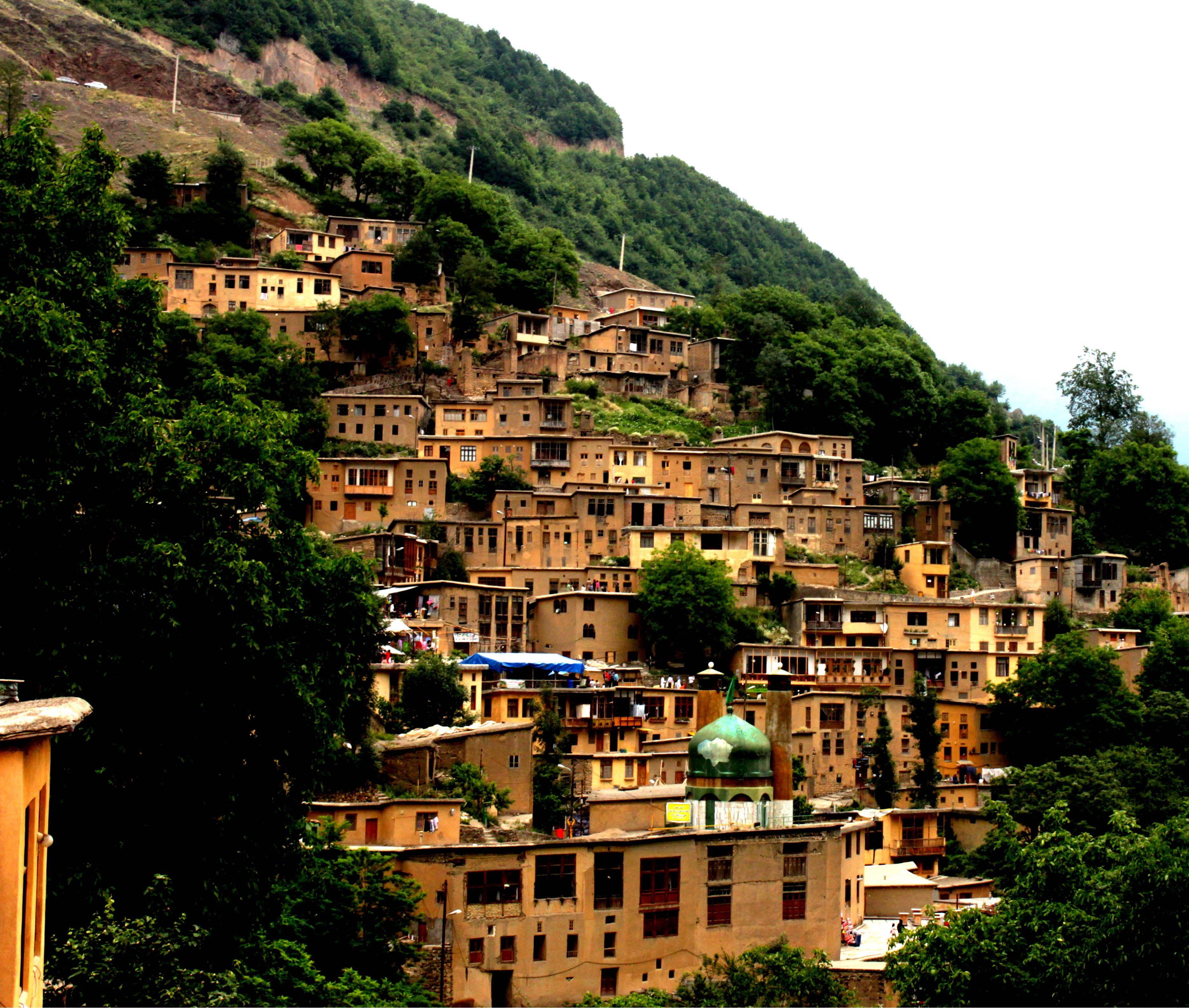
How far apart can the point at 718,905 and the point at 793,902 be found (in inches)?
72.7

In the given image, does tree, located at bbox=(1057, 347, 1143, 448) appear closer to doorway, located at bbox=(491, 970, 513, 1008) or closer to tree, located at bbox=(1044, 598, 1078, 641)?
tree, located at bbox=(1044, 598, 1078, 641)

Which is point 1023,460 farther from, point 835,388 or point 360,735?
point 360,735

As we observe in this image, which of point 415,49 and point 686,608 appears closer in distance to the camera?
Result: point 686,608

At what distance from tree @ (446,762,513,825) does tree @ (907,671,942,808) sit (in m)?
19.1

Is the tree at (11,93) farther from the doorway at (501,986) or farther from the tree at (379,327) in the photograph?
the doorway at (501,986)

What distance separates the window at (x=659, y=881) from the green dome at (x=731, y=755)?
299 centimetres

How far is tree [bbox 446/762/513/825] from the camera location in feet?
137

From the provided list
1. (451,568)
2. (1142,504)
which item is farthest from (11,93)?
(1142,504)

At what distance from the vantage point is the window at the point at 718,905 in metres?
37.2

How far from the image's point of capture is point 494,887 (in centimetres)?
3547

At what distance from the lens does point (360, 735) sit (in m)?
35.1

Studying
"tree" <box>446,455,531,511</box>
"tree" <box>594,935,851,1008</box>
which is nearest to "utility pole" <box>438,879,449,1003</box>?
"tree" <box>594,935,851,1008</box>

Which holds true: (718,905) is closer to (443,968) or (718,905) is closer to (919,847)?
(443,968)

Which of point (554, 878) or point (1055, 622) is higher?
point (1055, 622)
